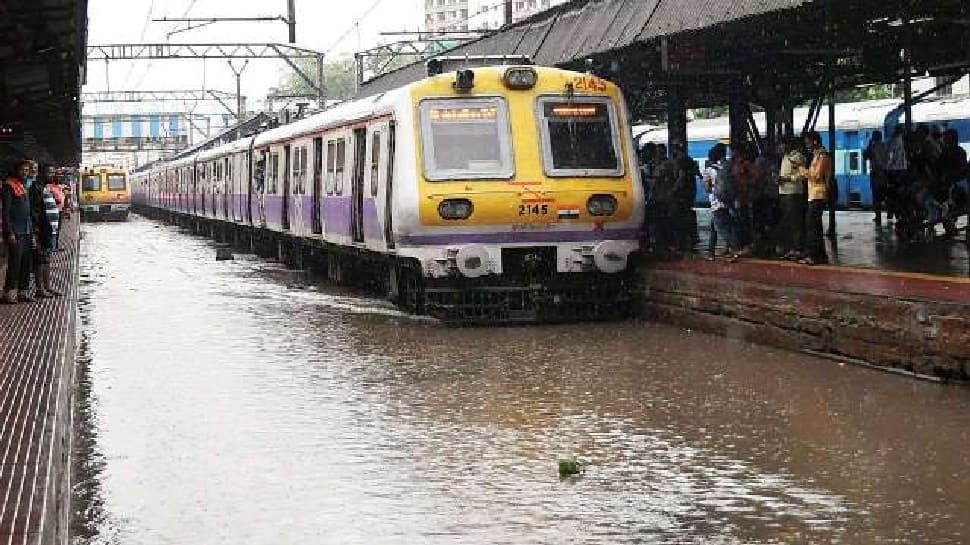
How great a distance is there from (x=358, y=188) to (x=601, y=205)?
4120mm

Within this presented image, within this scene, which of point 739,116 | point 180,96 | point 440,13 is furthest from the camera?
point 440,13

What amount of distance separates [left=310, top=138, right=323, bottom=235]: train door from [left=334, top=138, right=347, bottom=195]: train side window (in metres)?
1.51

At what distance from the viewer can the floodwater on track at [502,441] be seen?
704 centimetres

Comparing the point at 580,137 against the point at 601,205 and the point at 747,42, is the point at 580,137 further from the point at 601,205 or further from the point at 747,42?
the point at 747,42

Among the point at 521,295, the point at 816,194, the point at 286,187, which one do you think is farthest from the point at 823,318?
the point at 286,187

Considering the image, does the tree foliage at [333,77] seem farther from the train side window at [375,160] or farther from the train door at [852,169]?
the train side window at [375,160]

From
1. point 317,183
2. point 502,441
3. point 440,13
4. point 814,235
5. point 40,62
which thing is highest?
point 440,13

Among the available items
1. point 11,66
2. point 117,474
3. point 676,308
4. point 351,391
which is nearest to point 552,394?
point 351,391

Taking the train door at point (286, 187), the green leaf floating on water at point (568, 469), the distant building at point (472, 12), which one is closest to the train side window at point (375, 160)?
the train door at point (286, 187)

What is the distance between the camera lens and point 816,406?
10.4 m

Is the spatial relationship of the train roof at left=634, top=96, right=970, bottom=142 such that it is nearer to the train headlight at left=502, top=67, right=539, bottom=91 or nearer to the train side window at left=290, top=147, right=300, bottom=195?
the train side window at left=290, top=147, right=300, bottom=195

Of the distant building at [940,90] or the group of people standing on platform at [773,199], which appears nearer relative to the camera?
the group of people standing on platform at [773,199]

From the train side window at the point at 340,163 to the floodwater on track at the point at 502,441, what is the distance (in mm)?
5391

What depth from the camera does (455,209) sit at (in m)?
16.2
